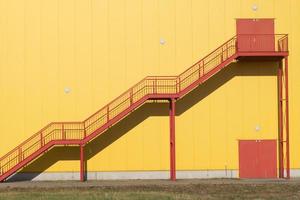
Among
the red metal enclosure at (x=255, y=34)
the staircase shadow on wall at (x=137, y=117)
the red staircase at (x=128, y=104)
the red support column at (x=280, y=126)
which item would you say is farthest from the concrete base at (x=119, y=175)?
the red metal enclosure at (x=255, y=34)

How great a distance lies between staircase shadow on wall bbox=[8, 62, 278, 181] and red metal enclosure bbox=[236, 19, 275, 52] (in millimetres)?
1233

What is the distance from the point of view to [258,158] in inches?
1366

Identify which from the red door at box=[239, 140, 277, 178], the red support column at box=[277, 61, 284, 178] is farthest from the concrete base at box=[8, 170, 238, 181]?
the red support column at box=[277, 61, 284, 178]

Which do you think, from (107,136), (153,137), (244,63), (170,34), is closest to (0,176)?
(107,136)

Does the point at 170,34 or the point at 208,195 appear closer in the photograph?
the point at 208,195

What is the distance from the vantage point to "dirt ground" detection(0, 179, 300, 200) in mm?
25719

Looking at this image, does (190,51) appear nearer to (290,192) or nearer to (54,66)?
(54,66)

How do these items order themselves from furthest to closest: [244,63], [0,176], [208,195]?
[244,63]
[0,176]
[208,195]

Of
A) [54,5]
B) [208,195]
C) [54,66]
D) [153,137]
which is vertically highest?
[54,5]

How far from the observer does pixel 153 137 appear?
34.1 m

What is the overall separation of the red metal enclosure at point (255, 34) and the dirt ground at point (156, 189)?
7451 mm

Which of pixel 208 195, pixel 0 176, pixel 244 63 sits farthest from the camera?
pixel 244 63

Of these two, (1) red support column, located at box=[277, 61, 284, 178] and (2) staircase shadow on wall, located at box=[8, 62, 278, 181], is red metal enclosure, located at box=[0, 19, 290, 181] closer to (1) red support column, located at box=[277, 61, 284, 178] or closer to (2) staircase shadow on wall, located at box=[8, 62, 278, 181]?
(1) red support column, located at box=[277, 61, 284, 178]

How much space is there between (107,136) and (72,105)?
260 centimetres
